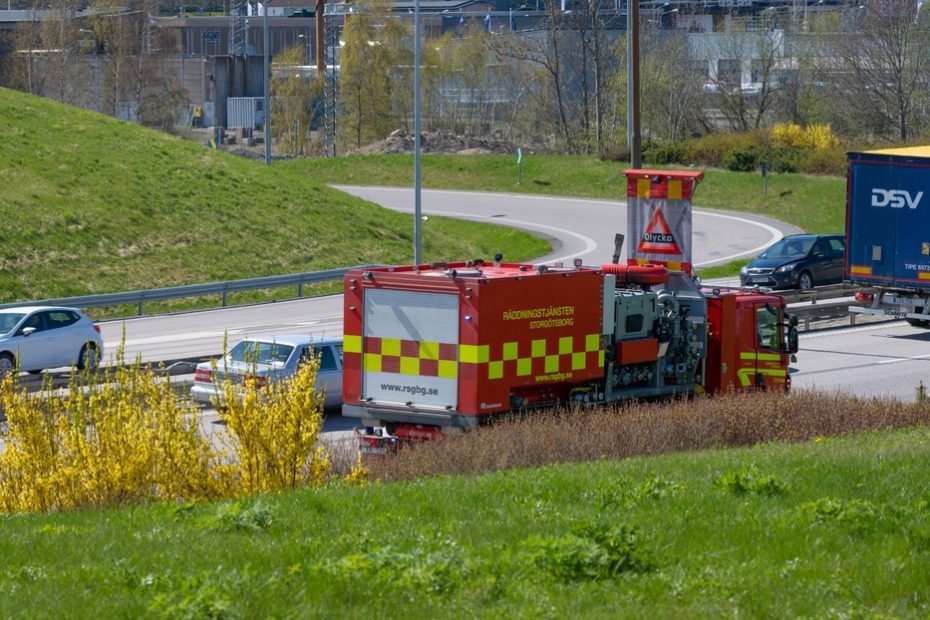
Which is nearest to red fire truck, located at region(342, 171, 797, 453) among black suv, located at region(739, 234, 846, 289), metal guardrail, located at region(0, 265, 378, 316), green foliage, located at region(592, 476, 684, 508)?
green foliage, located at region(592, 476, 684, 508)

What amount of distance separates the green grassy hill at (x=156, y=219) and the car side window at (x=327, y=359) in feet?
51.7

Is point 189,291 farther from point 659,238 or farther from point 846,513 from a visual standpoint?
point 846,513

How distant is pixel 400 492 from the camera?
9500mm

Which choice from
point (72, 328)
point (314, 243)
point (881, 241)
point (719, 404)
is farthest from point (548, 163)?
point (719, 404)

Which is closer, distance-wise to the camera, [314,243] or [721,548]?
[721,548]

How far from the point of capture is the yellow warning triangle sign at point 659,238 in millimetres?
20453

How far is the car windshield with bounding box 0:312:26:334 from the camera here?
862 inches

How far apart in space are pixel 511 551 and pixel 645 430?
5.76 meters

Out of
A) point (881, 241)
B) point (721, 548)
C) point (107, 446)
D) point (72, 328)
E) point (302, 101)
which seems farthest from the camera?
point (302, 101)

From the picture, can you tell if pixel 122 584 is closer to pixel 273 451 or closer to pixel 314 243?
pixel 273 451

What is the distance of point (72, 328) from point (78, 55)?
73638 millimetres

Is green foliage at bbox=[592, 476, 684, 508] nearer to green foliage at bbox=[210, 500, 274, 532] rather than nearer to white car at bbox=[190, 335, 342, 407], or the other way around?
green foliage at bbox=[210, 500, 274, 532]

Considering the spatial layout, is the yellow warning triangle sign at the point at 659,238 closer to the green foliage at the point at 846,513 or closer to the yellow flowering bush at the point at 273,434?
the yellow flowering bush at the point at 273,434

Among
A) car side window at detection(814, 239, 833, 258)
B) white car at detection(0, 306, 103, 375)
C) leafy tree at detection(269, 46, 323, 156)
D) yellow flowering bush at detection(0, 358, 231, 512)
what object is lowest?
white car at detection(0, 306, 103, 375)
